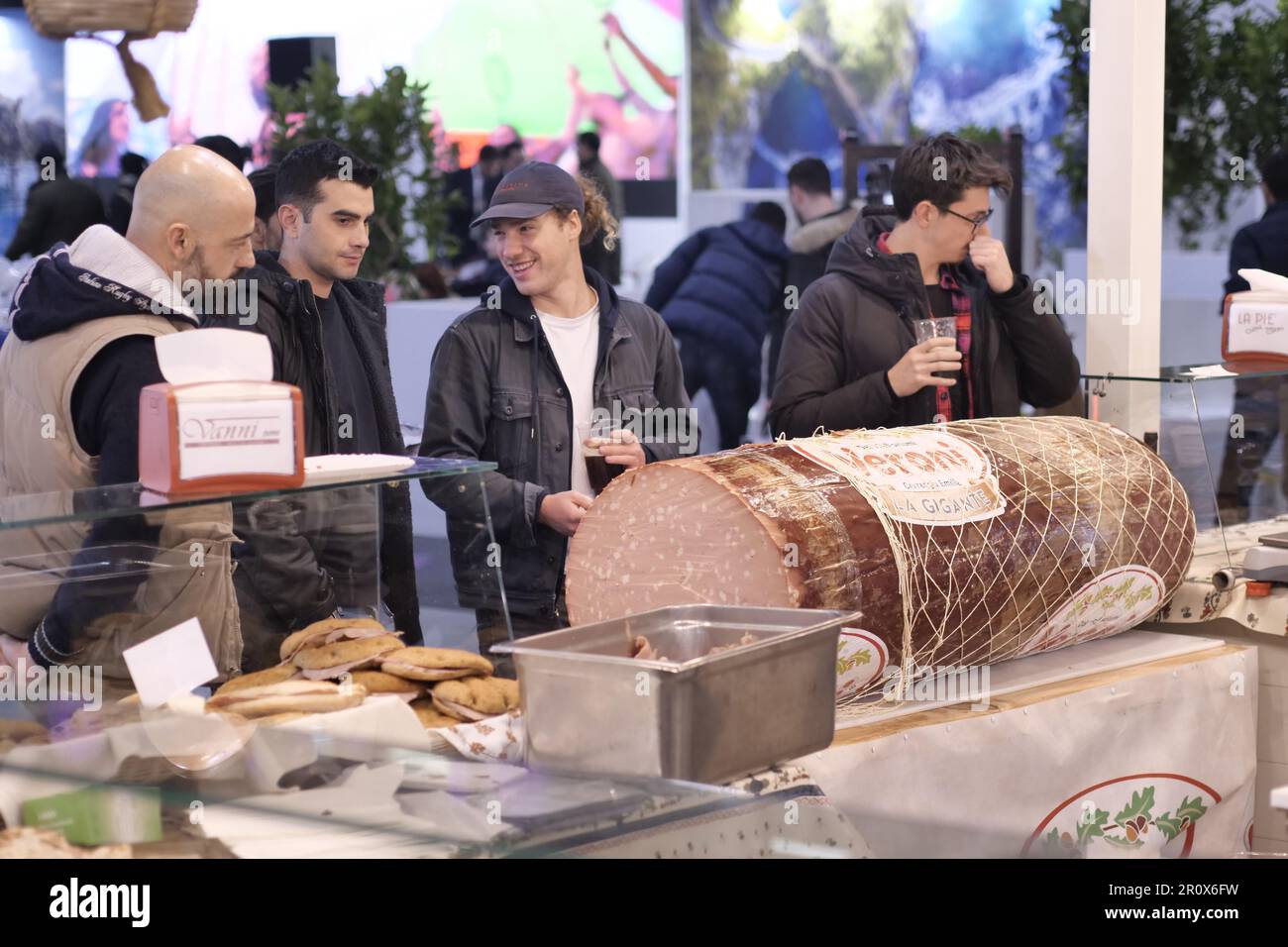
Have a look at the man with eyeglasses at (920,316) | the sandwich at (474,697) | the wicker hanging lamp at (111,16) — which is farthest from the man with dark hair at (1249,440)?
the wicker hanging lamp at (111,16)

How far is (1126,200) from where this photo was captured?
410cm

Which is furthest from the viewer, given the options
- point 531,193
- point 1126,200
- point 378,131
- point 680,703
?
point 378,131

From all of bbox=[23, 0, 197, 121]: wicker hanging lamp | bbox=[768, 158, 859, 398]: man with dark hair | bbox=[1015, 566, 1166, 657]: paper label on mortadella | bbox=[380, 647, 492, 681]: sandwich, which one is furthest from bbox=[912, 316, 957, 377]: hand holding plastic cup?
bbox=[768, 158, 859, 398]: man with dark hair

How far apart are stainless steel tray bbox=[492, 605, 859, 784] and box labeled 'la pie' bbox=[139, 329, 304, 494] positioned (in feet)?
1.45

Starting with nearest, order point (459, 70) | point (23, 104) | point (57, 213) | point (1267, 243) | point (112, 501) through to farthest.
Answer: point (112, 501)
point (1267, 243)
point (57, 213)
point (23, 104)
point (459, 70)

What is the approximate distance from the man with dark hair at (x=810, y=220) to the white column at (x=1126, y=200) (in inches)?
142

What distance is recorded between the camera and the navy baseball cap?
11.7ft

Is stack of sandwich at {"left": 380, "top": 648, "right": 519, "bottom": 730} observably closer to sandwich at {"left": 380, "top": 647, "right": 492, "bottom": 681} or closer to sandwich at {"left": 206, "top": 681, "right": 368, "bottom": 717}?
sandwich at {"left": 380, "top": 647, "right": 492, "bottom": 681}

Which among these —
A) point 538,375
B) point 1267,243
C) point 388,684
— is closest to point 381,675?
point 388,684

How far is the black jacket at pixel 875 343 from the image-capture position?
380cm

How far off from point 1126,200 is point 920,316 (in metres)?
0.70

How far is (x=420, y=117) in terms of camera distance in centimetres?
774

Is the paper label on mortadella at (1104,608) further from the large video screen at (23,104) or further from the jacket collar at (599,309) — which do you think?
the large video screen at (23,104)

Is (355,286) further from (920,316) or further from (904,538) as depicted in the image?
(904,538)
